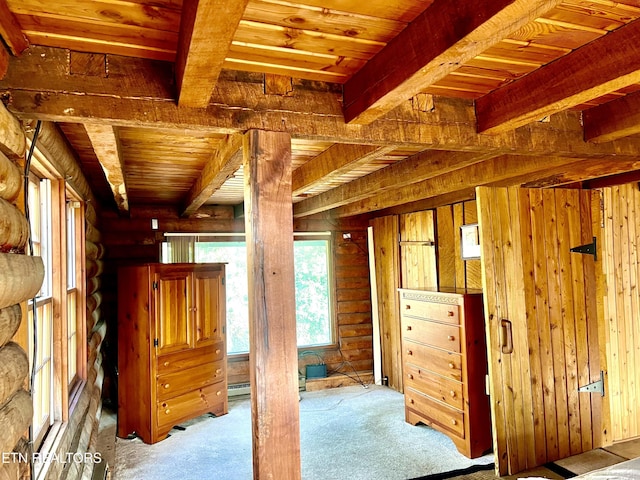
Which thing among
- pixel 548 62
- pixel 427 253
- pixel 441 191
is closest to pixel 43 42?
pixel 548 62

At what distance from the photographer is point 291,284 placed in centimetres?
162

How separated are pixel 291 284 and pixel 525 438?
9.11ft

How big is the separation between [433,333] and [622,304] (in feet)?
5.37

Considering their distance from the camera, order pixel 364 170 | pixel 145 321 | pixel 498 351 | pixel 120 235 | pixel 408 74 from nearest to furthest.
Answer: pixel 408 74 → pixel 498 351 → pixel 364 170 → pixel 145 321 → pixel 120 235

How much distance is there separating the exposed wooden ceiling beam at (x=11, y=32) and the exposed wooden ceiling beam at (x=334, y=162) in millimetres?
1449

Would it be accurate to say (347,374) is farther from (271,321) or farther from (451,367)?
(271,321)

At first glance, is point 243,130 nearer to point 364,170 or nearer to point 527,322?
point 364,170

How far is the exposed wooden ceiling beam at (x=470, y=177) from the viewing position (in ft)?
9.32

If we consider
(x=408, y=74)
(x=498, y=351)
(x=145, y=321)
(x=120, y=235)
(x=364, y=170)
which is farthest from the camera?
(x=120, y=235)

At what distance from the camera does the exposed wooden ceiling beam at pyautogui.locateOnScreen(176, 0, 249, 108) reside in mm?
1022

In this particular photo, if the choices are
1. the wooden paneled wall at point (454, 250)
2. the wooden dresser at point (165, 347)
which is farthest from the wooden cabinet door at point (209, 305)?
the wooden paneled wall at point (454, 250)

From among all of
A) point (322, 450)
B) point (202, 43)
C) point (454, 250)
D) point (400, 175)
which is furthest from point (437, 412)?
point (202, 43)

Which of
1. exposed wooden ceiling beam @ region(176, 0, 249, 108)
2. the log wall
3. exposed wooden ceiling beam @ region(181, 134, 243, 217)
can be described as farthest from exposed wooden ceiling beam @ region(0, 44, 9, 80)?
exposed wooden ceiling beam @ region(181, 134, 243, 217)

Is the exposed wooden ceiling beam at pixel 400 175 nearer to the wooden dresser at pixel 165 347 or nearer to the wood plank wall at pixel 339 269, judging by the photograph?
the wood plank wall at pixel 339 269
